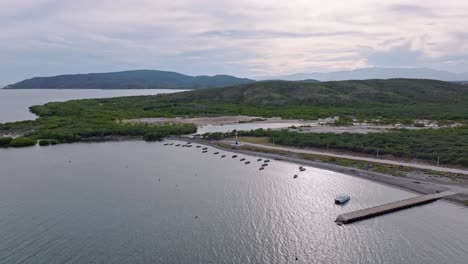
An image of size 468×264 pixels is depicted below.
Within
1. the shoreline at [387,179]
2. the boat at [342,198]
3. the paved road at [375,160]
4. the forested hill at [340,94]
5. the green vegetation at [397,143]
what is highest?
the forested hill at [340,94]

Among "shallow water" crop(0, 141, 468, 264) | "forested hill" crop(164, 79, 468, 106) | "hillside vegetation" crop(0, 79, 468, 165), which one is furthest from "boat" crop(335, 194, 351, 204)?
"forested hill" crop(164, 79, 468, 106)

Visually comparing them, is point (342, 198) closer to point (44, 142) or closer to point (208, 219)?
point (208, 219)

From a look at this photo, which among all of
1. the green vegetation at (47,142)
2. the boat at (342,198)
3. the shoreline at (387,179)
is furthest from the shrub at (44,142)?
the boat at (342,198)

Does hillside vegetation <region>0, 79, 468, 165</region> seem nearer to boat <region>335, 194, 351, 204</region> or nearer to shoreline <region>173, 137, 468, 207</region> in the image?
shoreline <region>173, 137, 468, 207</region>

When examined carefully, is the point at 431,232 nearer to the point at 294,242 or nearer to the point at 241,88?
the point at 294,242

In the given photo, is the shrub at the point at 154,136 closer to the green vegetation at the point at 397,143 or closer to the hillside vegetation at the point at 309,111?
the hillside vegetation at the point at 309,111

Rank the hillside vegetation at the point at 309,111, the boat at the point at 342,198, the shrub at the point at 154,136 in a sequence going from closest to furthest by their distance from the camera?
the boat at the point at 342,198 → the hillside vegetation at the point at 309,111 → the shrub at the point at 154,136
